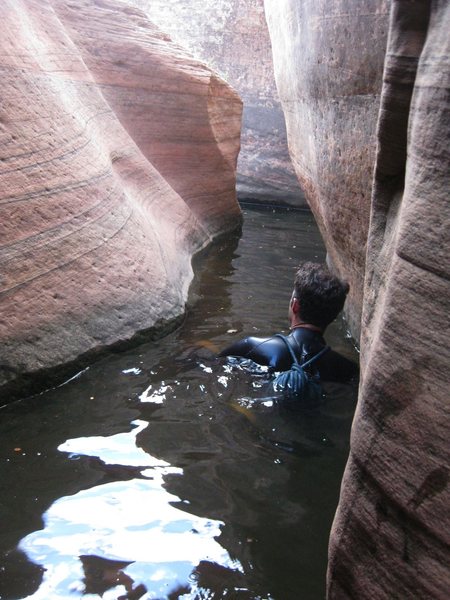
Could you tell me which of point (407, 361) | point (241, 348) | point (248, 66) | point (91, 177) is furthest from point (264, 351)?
point (248, 66)

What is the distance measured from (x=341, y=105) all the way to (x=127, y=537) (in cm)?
314

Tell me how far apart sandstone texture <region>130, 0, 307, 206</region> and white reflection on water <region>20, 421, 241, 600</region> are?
433 inches

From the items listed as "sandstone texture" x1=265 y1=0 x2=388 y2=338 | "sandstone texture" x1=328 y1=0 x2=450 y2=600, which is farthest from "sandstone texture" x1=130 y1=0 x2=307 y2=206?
"sandstone texture" x1=328 y1=0 x2=450 y2=600

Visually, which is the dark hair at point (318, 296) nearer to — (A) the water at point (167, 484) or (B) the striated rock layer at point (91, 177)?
(A) the water at point (167, 484)

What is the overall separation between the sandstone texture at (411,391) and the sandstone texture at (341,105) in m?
1.97

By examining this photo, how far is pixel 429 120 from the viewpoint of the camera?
1.94 meters

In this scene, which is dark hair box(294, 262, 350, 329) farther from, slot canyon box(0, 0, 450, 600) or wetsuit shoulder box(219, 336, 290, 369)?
slot canyon box(0, 0, 450, 600)

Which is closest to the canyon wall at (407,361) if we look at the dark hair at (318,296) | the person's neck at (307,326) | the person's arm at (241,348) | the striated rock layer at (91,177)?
the dark hair at (318,296)

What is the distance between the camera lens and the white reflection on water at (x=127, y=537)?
7.74ft

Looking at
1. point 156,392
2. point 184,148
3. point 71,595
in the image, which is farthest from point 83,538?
point 184,148

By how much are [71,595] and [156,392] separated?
1.83 metres

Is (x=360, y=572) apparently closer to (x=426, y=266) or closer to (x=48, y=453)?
(x=426, y=266)

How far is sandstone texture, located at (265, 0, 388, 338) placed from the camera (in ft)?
13.5

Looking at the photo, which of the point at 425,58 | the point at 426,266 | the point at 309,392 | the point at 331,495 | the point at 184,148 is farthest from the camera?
the point at 184,148
